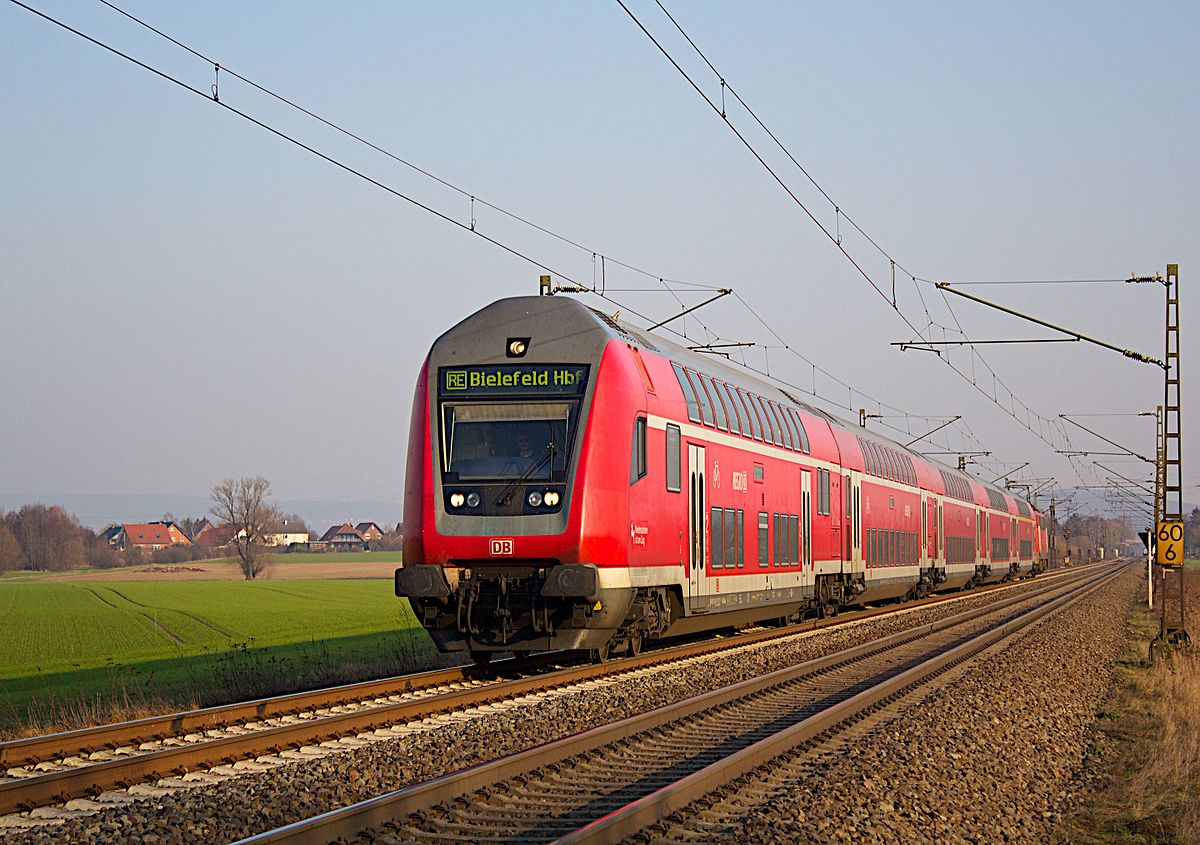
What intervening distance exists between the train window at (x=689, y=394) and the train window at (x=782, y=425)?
5166mm

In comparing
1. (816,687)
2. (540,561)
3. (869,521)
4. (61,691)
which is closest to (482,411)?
(540,561)

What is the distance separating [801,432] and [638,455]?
10.1 m

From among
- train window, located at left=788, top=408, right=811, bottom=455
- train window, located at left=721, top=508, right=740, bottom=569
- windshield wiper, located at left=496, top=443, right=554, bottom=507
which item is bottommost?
train window, located at left=721, top=508, right=740, bottom=569

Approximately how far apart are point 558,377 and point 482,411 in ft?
3.41

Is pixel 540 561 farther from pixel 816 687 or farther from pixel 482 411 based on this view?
pixel 816 687

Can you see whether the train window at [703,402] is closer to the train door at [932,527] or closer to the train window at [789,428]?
the train window at [789,428]

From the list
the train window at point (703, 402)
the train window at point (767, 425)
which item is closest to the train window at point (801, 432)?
the train window at point (767, 425)

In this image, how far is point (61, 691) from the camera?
26953 millimetres

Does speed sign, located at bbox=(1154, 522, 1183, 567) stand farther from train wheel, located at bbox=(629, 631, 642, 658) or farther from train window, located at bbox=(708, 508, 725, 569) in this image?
train wheel, located at bbox=(629, 631, 642, 658)

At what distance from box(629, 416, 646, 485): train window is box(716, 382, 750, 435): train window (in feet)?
15.2

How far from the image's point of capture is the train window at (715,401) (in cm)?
2109

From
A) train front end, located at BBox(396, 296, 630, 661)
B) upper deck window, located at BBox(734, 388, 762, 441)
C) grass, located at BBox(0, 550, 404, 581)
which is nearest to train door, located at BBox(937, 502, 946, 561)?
upper deck window, located at BBox(734, 388, 762, 441)

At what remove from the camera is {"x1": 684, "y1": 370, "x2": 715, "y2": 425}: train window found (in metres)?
20.5

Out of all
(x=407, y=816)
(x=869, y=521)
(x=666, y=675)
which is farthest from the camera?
(x=869, y=521)
